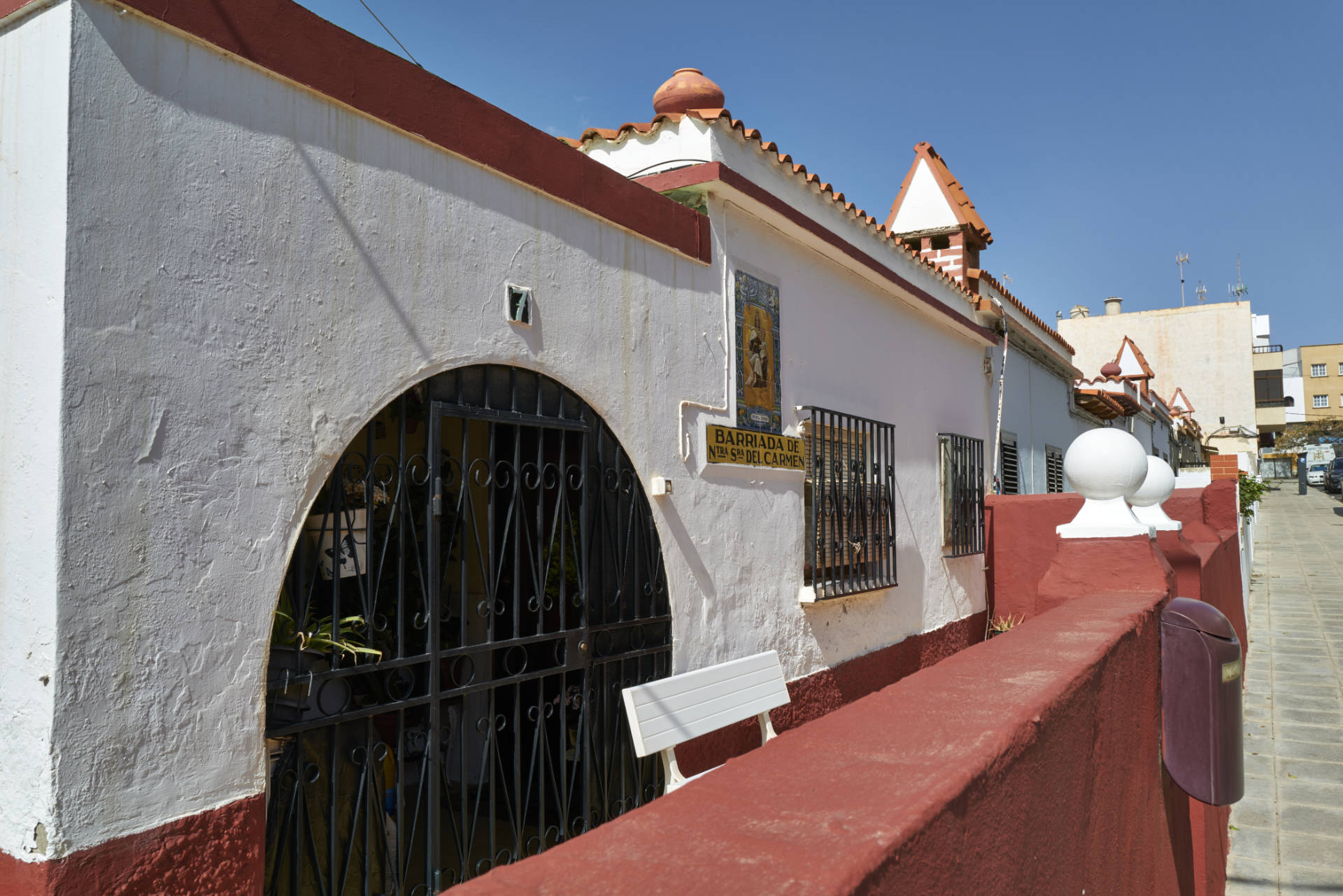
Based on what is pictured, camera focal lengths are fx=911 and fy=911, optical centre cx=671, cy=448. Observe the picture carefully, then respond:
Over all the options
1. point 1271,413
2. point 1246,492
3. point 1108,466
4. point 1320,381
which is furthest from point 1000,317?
point 1320,381

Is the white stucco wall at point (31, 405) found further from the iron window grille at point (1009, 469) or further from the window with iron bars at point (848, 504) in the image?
the iron window grille at point (1009, 469)

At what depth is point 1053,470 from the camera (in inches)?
480

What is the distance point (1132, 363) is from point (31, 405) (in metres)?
19.7

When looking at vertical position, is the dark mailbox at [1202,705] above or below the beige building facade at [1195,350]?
below

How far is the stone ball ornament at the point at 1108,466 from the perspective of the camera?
3.85 metres

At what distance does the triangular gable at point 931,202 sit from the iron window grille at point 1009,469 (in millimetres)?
2247

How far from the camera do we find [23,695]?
210 centimetres

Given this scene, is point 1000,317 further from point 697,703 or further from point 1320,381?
point 1320,381

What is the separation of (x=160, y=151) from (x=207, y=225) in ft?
0.70

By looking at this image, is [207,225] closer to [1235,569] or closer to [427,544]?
[427,544]

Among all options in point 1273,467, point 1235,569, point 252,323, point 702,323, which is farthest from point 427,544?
point 1273,467

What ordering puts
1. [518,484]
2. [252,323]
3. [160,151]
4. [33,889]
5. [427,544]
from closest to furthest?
[33,889], [160,151], [252,323], [427,544], [518,484]

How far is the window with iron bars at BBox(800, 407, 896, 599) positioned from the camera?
5.69 m

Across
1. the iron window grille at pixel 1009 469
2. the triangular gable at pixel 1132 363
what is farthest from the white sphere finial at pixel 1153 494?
the triangular gable at pixel 1132 363
